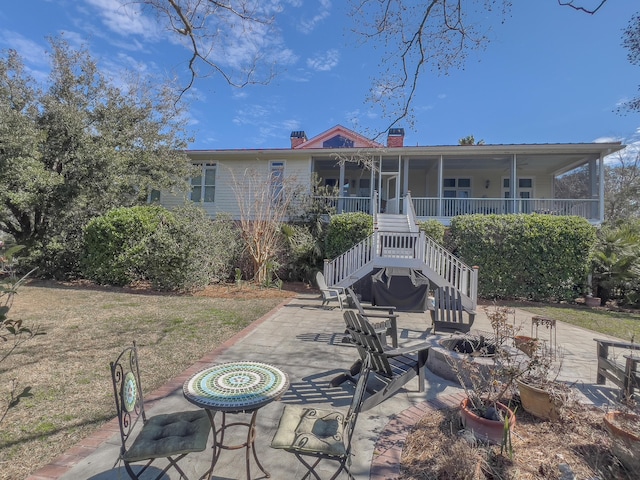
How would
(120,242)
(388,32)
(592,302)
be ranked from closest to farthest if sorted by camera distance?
(388,32) → (592,302) → (120,242)

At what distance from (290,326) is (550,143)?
12.7 meters

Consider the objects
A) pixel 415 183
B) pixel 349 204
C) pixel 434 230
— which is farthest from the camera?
pixel 415 183

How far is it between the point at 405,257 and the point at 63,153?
12.6 m

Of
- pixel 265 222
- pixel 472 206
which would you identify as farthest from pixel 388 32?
pixel 472 206

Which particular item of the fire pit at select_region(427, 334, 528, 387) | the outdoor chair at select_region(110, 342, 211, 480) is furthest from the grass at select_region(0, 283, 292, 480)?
the fire pit at select_region(427, 334, 528, 387)

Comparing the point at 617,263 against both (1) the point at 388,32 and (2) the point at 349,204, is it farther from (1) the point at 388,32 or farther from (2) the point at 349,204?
(1) the point at 388,32

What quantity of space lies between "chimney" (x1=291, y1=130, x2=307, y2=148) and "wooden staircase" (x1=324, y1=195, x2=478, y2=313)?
1128 cm

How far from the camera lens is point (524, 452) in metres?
2.53

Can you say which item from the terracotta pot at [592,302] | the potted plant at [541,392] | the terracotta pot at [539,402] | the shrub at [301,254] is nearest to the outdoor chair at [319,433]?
the potted plant at [541,392]

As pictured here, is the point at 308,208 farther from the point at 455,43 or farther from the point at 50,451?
the point at 50,451

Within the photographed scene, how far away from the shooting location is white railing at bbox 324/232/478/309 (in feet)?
29.4

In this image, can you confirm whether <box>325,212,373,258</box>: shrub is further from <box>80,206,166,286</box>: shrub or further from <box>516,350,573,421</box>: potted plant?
<box>516,350,573,421</box>: potted plant

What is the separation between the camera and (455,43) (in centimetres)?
555

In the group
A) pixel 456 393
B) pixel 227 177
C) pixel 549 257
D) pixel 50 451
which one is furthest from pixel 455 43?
pixel 227 177
